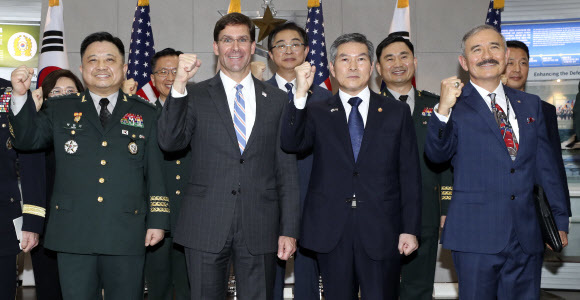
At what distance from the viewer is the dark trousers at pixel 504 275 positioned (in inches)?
109

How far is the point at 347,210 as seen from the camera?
113 inches

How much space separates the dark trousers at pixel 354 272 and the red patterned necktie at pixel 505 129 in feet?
2.66

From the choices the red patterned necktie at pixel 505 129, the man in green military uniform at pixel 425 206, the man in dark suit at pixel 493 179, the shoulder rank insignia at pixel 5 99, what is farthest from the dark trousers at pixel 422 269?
the shoulder rank insignia at pixel 5 99

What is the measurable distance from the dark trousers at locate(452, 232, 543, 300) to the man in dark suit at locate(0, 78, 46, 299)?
7.56 ft

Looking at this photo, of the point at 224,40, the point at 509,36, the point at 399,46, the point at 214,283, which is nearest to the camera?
the point at 214,283

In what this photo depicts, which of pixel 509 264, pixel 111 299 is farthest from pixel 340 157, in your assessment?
pixel 111 299

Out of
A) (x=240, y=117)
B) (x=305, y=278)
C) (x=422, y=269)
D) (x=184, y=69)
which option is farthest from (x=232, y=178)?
(x=422, y=269)

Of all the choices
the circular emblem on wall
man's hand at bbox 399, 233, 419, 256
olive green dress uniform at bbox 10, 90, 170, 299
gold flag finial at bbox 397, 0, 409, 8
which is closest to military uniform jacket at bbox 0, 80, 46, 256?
olive green dress uniform at bbox 10, 90, 170, 299

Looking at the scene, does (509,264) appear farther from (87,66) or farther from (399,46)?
(87,66)

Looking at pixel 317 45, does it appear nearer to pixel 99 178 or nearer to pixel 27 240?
pixel 99 178

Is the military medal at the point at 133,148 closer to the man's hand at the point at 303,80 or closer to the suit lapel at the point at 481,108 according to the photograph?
the man's hand at the point at 303,80

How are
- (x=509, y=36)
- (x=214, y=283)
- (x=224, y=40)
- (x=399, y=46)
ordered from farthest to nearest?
(x=509, y=36) < (x=399, y=46) < (x=224, y=40) < (x=214, y=283)

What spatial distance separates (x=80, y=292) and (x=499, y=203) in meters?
2.13

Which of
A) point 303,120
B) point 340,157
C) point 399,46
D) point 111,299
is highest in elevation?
point 399,46
